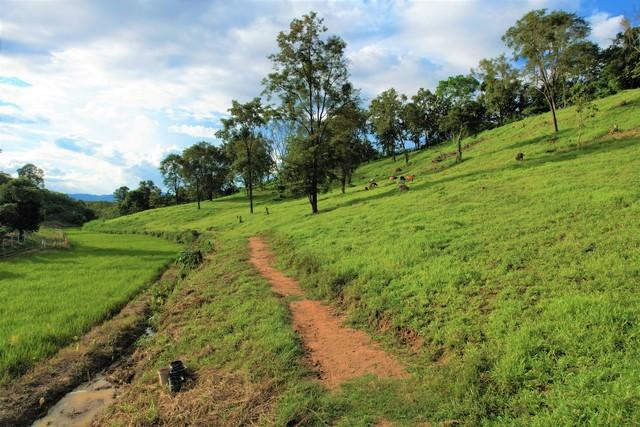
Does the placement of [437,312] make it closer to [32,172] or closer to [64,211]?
[64,211]

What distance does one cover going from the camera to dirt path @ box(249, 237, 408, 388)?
6.86 meters

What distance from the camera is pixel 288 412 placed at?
5.81 metres

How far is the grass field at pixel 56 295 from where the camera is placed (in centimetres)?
972

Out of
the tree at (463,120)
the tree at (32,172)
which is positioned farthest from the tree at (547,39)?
the tree at (32,172)

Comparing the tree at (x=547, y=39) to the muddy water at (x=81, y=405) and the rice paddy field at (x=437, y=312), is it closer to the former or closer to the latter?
the rice paddy field at (x=437, y=312)

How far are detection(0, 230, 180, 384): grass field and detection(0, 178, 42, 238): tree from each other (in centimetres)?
615

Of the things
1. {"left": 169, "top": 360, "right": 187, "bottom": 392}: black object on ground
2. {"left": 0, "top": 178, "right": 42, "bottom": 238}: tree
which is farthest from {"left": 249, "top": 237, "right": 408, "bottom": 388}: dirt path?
{"left": 0, "top": 178, "right": 42, "bottom": 238}: tree

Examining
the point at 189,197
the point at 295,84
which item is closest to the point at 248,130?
the point at 295,84

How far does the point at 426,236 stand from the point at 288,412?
880 centimetres

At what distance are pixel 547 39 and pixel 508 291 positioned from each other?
37379 mm

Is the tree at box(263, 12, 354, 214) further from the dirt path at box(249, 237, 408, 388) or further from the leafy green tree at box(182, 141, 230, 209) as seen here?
the leafy green tree at box(182, 141, 230, 209)

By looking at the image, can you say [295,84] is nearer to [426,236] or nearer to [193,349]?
[426,236]

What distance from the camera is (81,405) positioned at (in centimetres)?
777

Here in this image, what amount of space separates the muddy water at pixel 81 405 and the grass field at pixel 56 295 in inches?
62.5
